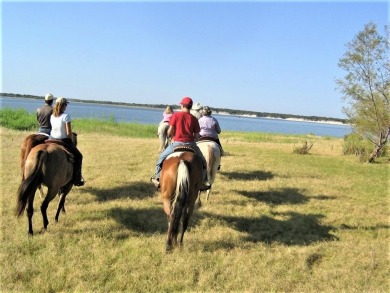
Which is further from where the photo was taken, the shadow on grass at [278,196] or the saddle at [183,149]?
the shadow on grass at [278,196]

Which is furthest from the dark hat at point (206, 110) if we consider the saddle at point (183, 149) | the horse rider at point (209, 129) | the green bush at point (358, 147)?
the green bush at point (358, 147)

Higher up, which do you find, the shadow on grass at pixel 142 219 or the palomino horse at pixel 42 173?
the palomino horse at pixel 42 173

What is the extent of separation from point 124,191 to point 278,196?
4956 millimetres

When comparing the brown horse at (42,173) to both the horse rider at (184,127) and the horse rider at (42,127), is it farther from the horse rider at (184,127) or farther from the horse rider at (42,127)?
the horse rider at (184,127)

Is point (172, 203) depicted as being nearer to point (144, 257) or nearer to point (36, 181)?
point (144, 257)

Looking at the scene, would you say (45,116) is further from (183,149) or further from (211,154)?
(211,154)

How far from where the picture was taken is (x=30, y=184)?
6.33 metres

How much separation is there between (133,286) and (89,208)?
12.7 ft

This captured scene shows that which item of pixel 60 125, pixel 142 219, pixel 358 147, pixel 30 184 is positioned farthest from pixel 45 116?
pixel 358 147

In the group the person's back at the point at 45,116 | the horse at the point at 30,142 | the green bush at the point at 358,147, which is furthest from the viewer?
the green bush at the point at 358,147

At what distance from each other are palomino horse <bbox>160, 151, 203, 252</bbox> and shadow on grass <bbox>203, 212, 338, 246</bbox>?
1.76 metres

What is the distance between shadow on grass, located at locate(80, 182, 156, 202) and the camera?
9805 millimetres

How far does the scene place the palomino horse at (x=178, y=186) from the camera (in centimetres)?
605

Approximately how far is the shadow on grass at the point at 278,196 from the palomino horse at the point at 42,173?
5.93m
